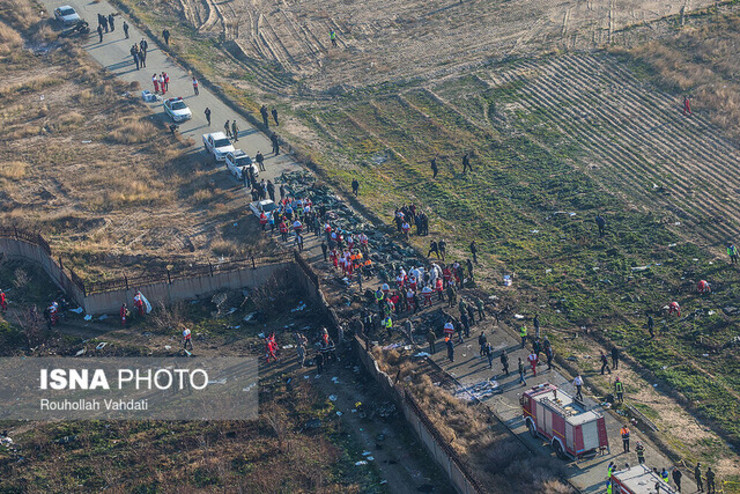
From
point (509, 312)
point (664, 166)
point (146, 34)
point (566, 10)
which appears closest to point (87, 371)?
point (509, 312)

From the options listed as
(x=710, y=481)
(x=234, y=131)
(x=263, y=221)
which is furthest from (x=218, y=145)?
(x=710, y=481)

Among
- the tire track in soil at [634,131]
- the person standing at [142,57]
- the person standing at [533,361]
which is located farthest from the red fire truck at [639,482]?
the person standing at [142,57]

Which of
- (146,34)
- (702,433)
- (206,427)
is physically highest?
(146,34)

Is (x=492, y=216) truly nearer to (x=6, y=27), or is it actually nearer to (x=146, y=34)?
(x=146, y=34)

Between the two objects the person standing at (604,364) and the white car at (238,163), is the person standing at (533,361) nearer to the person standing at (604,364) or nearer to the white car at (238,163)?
the person standing at (604,364)

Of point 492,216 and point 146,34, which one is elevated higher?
point 146,34

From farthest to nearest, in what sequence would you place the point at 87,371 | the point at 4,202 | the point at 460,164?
the point at 460,164 < the point at 4,202 < the point at 87,371
